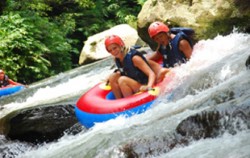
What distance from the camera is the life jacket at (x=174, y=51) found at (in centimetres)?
557

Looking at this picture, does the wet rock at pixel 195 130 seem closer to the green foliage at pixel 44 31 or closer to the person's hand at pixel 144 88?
the person's hand at pixel 144 88

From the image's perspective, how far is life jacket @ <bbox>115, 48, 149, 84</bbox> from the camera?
5160 millimetres

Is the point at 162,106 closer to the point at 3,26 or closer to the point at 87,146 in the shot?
the point at 87,146

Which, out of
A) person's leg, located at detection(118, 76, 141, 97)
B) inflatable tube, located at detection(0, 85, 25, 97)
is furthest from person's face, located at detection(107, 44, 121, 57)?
inflatable tube, located at detection(0, 85, 25, 97)

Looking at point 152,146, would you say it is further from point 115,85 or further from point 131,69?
point 115,85

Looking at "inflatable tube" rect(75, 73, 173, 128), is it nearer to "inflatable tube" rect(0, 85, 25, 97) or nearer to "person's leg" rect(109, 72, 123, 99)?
"person's leg" rect(109, 72, 123, 99)

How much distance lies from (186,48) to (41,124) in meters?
2.12

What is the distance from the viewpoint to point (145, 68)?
16.8 feet

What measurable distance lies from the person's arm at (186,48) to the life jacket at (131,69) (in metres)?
0.66

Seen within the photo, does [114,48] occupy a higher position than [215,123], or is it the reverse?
[114,48]

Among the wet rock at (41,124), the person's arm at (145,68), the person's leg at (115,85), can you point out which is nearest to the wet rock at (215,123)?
the person's arm at (145,68)

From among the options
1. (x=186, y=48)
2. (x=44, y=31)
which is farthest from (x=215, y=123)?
(x=44, y=31)

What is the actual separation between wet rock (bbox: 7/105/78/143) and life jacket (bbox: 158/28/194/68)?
146 centimetres

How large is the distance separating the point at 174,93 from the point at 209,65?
0.81m
